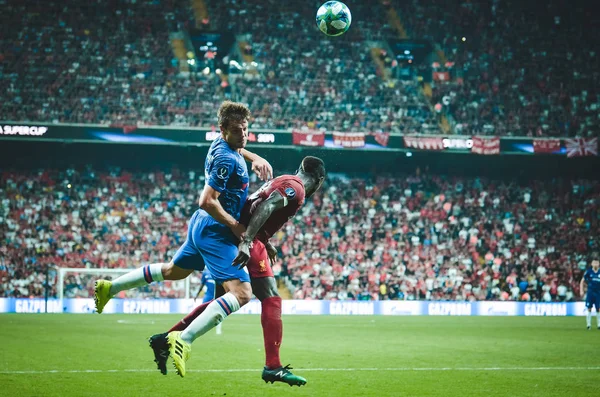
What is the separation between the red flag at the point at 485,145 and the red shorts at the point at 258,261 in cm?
2767

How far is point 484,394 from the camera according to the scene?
348 inches

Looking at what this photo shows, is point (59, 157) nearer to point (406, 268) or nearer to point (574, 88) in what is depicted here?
point (406, 268)

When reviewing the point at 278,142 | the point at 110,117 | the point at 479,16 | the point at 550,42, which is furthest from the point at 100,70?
the point at 550,42

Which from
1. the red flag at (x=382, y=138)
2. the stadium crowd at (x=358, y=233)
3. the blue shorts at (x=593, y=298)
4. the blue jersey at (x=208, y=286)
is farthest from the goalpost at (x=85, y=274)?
the blue shorts at (x=593, y=298)

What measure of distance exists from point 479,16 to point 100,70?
18996mm

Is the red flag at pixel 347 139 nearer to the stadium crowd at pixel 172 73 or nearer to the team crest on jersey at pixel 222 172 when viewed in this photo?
the stadium crowd at pixel 172 73

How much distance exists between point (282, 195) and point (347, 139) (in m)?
26.1

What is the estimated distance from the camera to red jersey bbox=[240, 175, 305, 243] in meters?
7.96

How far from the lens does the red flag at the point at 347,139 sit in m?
33.8

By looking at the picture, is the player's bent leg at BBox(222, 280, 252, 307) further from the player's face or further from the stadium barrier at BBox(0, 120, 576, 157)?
the stadium barrier at BBox(0, 120, 576, 157)

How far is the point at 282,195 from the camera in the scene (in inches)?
311

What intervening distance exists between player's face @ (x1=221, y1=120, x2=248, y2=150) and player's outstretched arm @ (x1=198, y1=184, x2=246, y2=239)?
0.54 m

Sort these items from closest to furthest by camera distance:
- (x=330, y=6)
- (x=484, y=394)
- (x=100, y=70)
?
(x=484, y=394), (x=330, y=6), (x=100, y=70)

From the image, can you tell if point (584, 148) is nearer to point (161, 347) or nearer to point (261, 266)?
point (261, 266)
